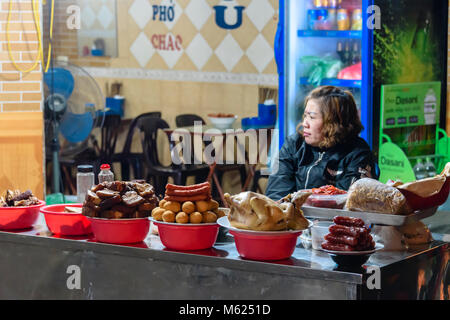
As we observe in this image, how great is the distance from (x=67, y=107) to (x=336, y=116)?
307 centimetres

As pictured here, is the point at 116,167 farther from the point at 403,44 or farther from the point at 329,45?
the point at 403,44

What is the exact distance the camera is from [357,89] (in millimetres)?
5609

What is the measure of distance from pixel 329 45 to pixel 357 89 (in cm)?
46

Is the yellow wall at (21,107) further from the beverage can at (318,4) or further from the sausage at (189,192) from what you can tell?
the sausage at (189,192)

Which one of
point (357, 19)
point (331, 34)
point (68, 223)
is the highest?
point (357, 19)

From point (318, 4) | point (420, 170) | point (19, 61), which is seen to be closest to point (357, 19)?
point (318, 4)

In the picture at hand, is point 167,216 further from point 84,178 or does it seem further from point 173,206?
point 84,178

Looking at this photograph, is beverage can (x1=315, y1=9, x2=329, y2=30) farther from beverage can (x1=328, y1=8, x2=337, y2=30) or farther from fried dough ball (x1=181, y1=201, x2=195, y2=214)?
fried dough ball (x1=181, y1=201, x2=195, y2=214)

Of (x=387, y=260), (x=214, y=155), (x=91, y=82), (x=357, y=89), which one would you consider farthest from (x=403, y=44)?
(x=387, y=260)

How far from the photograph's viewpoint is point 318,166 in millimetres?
4305

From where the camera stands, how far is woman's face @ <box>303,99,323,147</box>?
431 cm

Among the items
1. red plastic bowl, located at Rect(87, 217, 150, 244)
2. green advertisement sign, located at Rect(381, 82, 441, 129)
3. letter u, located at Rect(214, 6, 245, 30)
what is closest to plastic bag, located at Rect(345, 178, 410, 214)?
red plastic bowl, located at Rect(87, 217, 150, 244)

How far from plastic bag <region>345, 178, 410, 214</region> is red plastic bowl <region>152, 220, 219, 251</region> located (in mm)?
515
